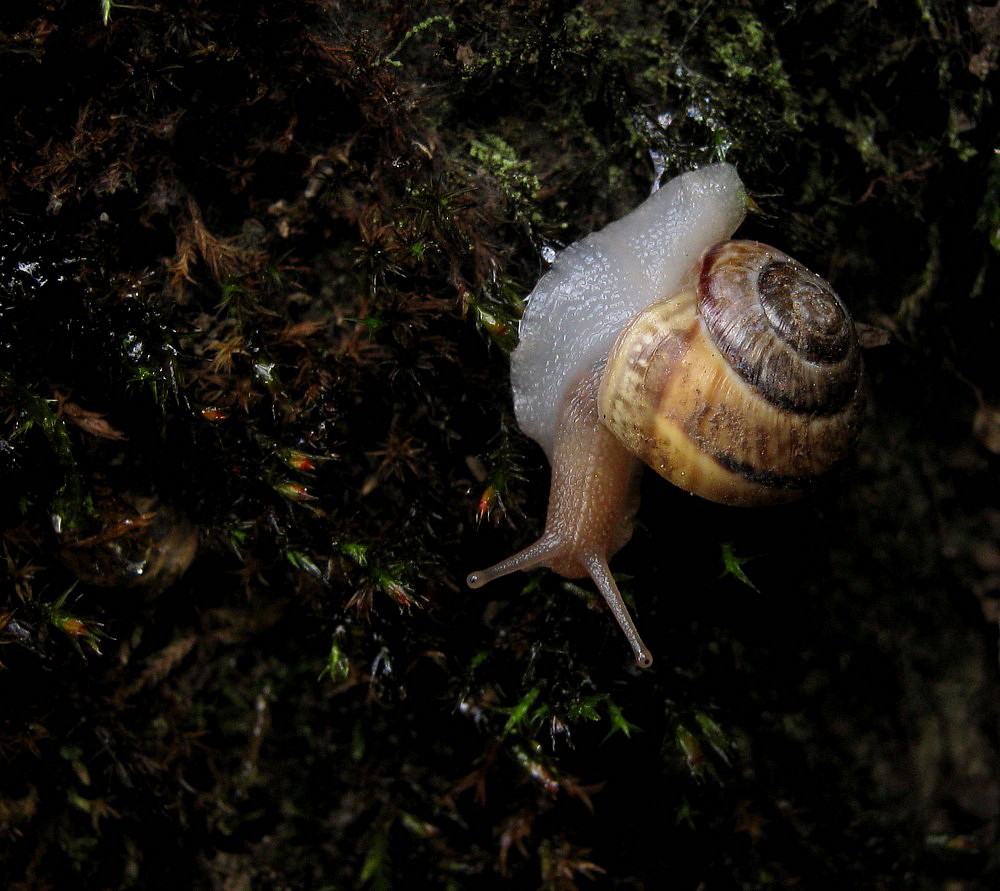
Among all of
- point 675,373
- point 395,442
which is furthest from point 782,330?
point 395,442

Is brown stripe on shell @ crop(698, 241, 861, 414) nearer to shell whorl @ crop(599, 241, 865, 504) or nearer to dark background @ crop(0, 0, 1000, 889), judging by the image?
shell whorl @ crop(599, 241, 865, 504)

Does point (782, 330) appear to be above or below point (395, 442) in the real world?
above

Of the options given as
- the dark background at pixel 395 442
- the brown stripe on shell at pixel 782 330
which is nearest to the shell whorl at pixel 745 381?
the brown stripe on shell at pixel 782 330

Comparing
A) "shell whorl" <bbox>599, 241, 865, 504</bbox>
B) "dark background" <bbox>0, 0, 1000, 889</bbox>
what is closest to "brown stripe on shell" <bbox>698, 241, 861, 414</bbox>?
"shell whorl" <bbox>599, 241, 865, 504</bbox>

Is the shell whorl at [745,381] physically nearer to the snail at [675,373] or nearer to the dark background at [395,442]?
the snail at [675,373]

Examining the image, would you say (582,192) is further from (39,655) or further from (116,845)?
(116,845)

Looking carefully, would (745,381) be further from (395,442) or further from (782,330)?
(395,442)

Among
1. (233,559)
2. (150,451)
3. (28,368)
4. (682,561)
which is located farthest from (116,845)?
(682,561)
